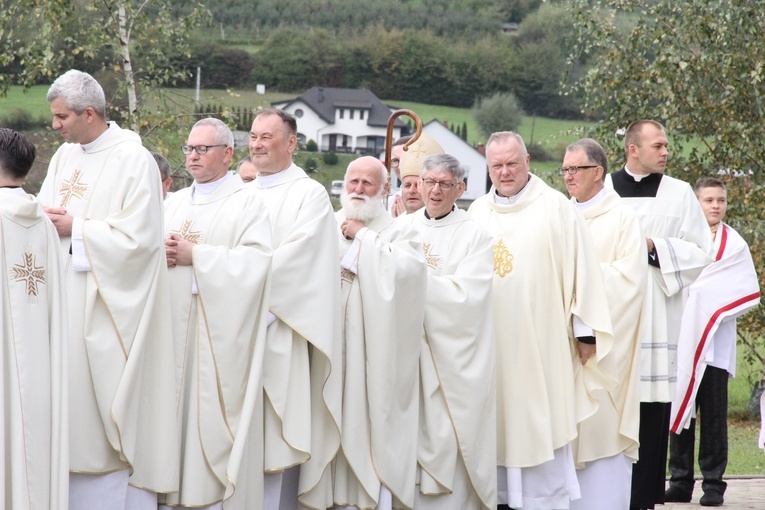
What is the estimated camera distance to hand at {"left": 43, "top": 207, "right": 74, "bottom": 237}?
522 centimetres

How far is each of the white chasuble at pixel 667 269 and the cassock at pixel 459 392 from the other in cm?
137

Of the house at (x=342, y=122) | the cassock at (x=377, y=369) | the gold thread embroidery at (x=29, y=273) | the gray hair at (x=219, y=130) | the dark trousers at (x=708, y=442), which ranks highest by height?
the house at (x=342, y=122)

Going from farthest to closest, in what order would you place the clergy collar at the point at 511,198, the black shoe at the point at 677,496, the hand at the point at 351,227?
1. the black shoe at the point at 677,496
2. the clergy collar at the point at 511,198
3. the hand at the point at 351,227

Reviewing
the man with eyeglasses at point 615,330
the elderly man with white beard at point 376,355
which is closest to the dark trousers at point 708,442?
the man with eyeglasses at point 615,330

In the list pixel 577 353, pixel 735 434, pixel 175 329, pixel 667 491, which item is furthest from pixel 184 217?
pixel 735 434

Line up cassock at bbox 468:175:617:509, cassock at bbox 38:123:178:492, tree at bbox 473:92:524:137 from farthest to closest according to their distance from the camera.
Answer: tree at bbox 473:92:524:137 < cassock at bbox 468:175:617:509 < cassock at bbox 38:123:178:492

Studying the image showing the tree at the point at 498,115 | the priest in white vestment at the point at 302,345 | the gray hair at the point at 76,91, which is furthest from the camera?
the tree at the point at 498,115

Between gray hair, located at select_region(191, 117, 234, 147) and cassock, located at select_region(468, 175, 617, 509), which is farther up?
gray hair, located at select_region(191, 117, 234, 147)

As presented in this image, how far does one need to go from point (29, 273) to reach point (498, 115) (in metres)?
65.0

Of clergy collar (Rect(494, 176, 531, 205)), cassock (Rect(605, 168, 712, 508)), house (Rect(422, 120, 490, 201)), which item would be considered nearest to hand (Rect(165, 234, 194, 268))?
clergy collar (Rect(494, 176, 531, 205))

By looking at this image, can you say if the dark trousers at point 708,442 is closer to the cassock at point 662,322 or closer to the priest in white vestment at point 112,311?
the cassock at point 662,322

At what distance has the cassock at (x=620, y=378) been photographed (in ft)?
23.2

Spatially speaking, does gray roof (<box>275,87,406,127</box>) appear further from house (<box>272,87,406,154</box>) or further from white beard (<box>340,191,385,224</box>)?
white beard (<box>340,191,385,224</box>)

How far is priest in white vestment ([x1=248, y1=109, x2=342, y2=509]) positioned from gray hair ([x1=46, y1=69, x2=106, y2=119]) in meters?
1.00
